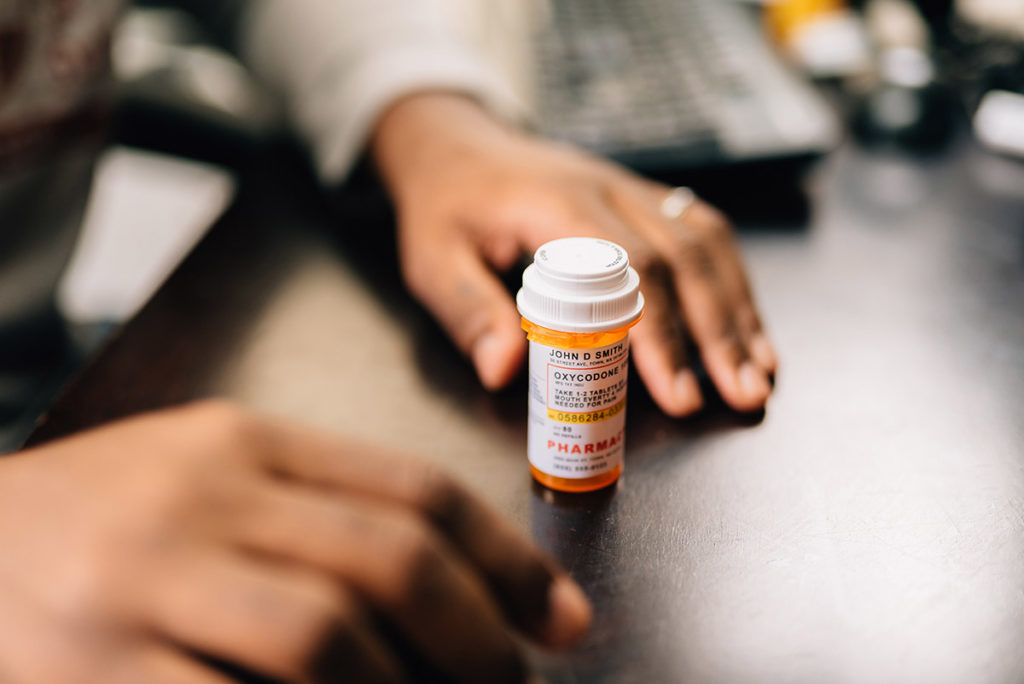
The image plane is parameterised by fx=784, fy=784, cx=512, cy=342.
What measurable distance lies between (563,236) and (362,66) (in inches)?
12.3

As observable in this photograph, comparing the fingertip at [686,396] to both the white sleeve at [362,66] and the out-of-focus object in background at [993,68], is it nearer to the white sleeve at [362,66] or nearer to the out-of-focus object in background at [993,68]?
the white sleeve at [362,66]

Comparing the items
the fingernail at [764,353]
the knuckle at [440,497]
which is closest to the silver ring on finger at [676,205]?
the fingernail at [764,353]

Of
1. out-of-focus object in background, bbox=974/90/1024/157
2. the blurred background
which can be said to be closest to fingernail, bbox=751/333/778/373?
the blurred background

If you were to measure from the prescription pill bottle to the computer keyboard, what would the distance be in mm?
330

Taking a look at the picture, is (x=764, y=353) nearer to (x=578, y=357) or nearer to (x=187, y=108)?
(x=578, y=357)

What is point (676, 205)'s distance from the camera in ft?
1.83

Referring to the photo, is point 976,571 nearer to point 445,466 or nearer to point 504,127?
point 445,466

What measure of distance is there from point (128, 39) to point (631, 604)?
85 cm

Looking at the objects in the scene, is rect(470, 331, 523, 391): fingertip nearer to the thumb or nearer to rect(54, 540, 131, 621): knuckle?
the thumb

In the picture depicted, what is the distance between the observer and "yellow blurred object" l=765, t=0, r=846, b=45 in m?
0.99

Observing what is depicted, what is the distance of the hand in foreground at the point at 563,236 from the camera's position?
46cm

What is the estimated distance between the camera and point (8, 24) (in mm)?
584

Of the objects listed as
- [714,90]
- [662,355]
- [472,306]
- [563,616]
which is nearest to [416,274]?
[472,306]

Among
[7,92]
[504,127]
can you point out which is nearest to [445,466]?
[504,127]
